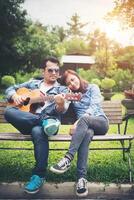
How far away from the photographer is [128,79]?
28.6 metres

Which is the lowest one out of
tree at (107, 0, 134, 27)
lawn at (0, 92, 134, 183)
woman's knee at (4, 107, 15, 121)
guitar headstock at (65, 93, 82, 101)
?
lawn at (0, 92, 134, 183)

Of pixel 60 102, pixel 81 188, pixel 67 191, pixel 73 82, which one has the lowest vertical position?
pixel 67 191

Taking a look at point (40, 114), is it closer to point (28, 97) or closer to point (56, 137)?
point (28, 97)

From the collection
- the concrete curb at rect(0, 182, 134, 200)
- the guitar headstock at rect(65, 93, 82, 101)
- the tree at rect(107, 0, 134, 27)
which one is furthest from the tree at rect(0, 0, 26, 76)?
the concrete curb at rect(0, 182, 134, 200)

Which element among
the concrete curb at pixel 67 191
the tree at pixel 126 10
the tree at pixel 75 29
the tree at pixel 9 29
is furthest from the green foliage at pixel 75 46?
the concrete curb at pixel 67 191

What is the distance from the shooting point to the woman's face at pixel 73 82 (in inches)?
193

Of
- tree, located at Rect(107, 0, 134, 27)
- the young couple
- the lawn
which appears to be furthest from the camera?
tree, located at Rect(107, 0, 134, 27)

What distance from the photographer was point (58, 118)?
482cm

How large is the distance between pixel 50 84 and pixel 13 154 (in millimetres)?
1344

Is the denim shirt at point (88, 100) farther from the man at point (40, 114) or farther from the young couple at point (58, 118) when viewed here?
the man at point (40, 114)

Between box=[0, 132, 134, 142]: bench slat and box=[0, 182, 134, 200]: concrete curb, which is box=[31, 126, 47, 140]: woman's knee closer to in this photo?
box=[0, 132, 134, 142]: bench slat

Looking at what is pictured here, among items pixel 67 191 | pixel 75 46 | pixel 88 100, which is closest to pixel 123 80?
pixel 88 100

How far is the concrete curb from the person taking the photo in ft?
14.2

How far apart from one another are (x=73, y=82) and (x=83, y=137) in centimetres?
86
